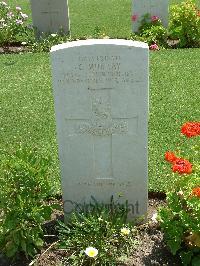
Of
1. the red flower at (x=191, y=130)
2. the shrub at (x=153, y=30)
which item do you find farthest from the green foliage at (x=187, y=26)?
the red flower at (x=191, y=130)

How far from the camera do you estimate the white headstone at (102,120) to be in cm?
355

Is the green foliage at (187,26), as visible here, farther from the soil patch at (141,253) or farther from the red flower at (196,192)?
the red flower at (196,192)

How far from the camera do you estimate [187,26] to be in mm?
9531

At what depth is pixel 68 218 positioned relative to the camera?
4.07 m

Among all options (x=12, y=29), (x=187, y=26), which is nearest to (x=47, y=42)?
(x=12, y=29)

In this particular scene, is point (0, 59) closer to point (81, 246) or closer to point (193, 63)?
point (193, 63)

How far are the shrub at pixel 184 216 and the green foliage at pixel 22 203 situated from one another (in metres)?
0.91

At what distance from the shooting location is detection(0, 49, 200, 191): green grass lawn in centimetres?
555

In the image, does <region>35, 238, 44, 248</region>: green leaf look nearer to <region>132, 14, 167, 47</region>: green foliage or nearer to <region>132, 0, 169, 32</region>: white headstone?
<region>132, 14, 167, 47</region>: green foliage

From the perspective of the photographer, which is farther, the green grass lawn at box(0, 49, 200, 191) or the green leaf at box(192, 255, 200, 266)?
the green grass lawn at box(0, 49, 200, 191)

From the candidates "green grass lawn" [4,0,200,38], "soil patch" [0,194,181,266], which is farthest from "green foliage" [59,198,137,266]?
"green grass lawn" [4,0,200,38]

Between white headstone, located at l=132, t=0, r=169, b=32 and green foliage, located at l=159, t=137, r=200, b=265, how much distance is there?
22.4 feet

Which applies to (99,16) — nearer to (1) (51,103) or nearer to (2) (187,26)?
(2) (187,26)

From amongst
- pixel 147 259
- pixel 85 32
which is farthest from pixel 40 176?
pixel 85 32
